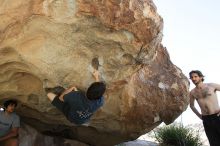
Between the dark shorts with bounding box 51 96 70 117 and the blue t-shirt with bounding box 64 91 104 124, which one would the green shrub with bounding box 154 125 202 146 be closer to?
the blue t-shirt with bounding box 64 91 104 124

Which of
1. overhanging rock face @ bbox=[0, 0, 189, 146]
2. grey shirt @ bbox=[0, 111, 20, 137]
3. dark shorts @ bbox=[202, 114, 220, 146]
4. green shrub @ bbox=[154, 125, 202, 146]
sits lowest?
green shrub @ bbox=[154, 125, 202, 146]

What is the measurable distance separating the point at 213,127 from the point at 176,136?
12.2ft

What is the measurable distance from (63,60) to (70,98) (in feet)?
1.99

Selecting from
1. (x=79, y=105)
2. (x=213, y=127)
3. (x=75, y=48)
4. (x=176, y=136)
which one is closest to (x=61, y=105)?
(x=79, y=105)

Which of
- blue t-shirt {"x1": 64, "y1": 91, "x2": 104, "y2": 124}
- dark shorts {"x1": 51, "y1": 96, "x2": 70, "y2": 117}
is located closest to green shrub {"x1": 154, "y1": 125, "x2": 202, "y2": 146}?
blue t-shirt {"x1": 64, "y1": 91, "x2": 104, "y2": 124}

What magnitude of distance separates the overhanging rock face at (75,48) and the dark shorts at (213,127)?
139cm

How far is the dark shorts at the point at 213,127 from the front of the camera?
21.5 ft

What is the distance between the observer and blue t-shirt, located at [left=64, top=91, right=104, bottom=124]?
5.14 m

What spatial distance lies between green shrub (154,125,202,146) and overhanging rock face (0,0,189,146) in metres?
3.54

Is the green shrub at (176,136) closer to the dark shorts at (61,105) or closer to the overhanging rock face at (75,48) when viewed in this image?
the overhanging rock face at (75,48)

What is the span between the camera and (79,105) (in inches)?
202

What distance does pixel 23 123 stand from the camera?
7266mm

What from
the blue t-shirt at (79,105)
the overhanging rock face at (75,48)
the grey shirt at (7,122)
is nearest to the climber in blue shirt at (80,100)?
the blue t-shirt at (79,105)

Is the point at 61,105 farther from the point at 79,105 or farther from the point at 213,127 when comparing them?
the point at 213,127
